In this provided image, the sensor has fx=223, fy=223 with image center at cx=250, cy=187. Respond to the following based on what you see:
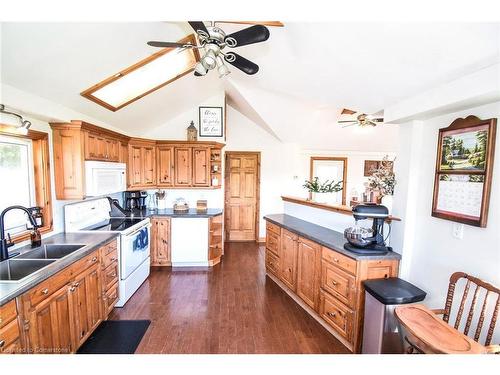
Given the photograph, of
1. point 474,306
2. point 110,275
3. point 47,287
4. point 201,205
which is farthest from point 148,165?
point 474,306

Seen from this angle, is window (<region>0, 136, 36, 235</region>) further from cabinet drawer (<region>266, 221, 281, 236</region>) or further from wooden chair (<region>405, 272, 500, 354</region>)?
wooden chair (<region>405, 272, 500, 354</region>)

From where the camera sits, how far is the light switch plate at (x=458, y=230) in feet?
5.35

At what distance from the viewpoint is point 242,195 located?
536 cm

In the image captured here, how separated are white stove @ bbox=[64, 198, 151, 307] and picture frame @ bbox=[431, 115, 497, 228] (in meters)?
3.28

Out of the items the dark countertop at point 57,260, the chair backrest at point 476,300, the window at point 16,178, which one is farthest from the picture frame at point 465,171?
the window at point 16,178

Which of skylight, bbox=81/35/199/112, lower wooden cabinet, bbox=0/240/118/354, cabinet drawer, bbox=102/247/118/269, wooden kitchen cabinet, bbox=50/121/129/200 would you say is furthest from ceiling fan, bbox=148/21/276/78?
cabinet drawer, bbox=102/247/118/269

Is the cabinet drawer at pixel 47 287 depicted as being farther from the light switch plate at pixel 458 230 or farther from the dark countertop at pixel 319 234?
the light switch plate at pixel 458 230

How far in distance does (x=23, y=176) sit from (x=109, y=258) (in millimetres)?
1149

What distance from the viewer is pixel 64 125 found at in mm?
2408

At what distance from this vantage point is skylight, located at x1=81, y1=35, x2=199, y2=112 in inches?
100

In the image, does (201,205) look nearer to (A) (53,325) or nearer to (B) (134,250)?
(B) (134,250)
